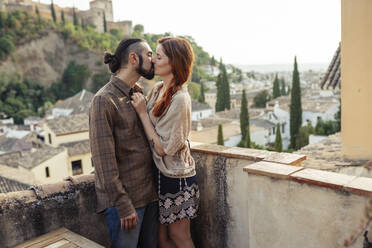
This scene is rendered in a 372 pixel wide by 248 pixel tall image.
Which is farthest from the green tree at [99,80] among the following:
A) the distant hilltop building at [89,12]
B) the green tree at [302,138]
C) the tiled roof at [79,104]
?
the green tree at [302,138]

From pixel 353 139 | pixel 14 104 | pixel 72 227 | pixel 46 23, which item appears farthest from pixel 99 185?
pixel 46 23

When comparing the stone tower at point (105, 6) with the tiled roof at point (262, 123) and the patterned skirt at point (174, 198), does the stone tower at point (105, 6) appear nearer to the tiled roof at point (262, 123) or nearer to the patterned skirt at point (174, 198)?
the tiled roof at point (262, 123)

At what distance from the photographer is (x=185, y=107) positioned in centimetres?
195

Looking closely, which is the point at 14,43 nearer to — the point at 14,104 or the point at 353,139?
the point at 14,104

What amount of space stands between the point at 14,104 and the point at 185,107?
45632mm

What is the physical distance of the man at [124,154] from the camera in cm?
189

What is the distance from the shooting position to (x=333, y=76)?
6941 millimetres

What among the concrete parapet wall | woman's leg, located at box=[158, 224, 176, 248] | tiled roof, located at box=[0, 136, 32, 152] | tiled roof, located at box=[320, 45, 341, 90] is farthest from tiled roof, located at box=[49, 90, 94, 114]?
the concrete parapet wall

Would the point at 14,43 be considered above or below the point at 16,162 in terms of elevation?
above

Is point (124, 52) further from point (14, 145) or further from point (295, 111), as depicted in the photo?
point (295, 111)

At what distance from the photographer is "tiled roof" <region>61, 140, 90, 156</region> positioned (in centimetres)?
2002

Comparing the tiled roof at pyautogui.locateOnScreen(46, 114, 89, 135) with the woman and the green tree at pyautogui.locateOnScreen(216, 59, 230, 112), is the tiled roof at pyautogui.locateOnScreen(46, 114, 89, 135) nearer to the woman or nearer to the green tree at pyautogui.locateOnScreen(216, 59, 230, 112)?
the green tree at pyautogui.locateOnScreen(216, 59, 230, 112)

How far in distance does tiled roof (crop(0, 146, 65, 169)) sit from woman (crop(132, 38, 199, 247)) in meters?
17.5

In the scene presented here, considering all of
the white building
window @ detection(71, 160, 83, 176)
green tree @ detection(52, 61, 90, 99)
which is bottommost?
window @ detection(71, 160, 83, 176)
